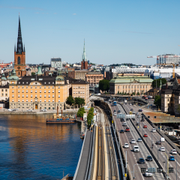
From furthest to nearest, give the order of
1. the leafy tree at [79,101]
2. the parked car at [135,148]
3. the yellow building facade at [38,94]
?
the leafy tree at [79,101] → the yellow building facade at [38,94] → the parked car at [135,148]

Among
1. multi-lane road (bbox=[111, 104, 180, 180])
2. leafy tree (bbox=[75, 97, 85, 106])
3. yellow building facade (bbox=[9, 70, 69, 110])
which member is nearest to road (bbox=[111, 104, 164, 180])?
multi-lane road (bbox=[111, 104, 180, 180])

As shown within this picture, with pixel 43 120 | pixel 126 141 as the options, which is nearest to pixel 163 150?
pixel 126 141

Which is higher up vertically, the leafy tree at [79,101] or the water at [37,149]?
the leafy tree at [79,101]

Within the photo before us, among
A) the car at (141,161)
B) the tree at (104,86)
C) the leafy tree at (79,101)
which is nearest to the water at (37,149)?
the car at (141,161)

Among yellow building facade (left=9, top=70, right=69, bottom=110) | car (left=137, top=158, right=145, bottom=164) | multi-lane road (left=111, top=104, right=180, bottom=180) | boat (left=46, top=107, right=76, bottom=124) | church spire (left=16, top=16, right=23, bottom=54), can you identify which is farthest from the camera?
church spire (left=16, top=16, right=23, bottom=54)

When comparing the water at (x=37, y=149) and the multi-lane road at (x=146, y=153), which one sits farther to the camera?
the water at (x=37, y=149)

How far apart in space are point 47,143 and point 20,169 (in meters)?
12.4

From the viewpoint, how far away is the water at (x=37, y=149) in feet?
131

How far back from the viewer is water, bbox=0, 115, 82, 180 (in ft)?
131

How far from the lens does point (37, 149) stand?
4944cm

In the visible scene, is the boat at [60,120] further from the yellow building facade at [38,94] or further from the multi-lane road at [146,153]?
the multi-lane road at [146,153]

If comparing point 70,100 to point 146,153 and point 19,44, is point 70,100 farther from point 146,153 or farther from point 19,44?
point 146,153

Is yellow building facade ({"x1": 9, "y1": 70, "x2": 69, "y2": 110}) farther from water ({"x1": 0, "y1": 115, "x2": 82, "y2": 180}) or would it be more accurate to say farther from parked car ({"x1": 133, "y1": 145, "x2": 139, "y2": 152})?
parked car ({"x1": 133, "y1": 145, "x2": 139, "y2": 152})

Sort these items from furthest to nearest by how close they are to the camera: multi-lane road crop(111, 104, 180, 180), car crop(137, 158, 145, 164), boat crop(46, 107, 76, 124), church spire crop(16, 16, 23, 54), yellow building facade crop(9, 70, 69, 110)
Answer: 1. church spire crop(16, 16, 23, 54)
2. yellow building facade crop(9, 70, 69, 110)
3. boat crop(46, 107, 76, 124)
4. car crop(137, 158, 145, 164)
5. multi-lane road crop(111, 104, 180, 180)
